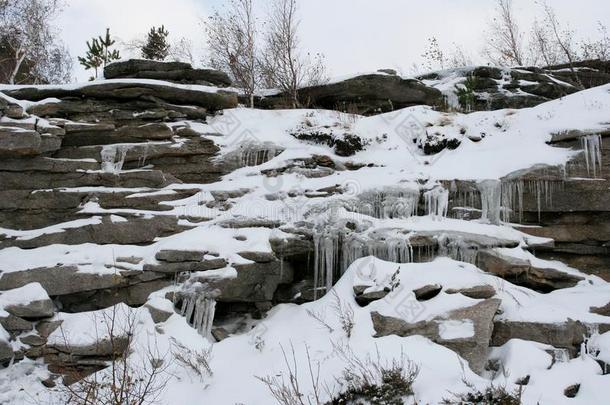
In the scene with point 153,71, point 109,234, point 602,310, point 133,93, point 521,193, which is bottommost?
point 602,310

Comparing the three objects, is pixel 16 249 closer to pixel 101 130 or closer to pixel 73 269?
pixel 73 269

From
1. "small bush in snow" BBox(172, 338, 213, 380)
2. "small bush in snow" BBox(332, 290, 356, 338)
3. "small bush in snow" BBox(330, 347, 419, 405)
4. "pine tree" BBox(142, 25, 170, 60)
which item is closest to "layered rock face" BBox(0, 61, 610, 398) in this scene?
"small bush in snow" BBox(332, 290, 356, 338)

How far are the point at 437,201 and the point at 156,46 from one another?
14.6 m

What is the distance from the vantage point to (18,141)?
27.1 feet

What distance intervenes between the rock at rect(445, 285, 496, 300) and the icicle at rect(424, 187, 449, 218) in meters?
2.18

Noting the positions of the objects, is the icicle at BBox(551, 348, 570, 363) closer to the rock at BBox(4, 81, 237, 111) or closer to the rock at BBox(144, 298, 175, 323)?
the rock at BBox(144, 298, 175, 323)

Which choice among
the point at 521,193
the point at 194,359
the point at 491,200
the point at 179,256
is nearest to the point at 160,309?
the point at 179,256

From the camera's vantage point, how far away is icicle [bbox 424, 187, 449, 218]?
8266mm

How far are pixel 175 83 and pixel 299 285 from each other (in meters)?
6.04

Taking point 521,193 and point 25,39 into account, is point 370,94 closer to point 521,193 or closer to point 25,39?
point 521,193

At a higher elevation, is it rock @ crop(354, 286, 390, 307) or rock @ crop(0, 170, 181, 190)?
rock @ crop(0, 170, 181, 190)

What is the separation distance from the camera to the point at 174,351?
244 inches

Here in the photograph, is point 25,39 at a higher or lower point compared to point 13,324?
higher

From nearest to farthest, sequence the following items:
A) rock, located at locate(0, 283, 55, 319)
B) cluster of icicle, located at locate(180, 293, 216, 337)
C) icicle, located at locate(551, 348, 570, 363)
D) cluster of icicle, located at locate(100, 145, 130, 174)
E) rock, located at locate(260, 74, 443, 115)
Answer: icicle, located at locate(551, 348, 570, 363) → rock, located at locate(0, 283, 55, 319) → cluster of icicle, located at locate(180, 293, 216, 337) → cluster of icicle, located at locate(100, 145, 130, 174) → rock, located at locate(260, 74, 443, 115)
